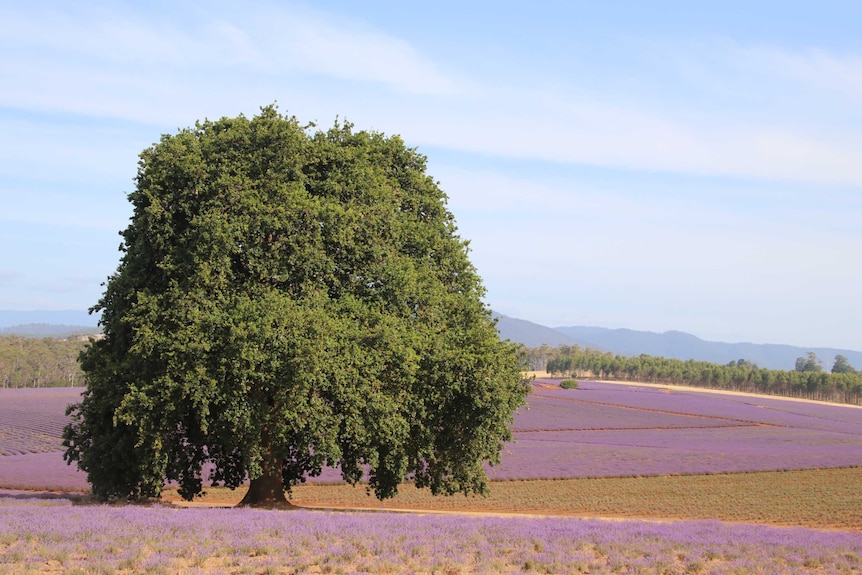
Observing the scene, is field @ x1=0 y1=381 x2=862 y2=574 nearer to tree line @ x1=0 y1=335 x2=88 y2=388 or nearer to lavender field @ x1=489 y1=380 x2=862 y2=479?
lavender field @ x1=489 y1=380 x2=862 y2=479

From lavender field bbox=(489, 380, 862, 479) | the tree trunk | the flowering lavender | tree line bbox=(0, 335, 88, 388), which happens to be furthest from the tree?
tree line bbox=(0, 335, 88, 388)

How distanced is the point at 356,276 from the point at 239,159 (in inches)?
202

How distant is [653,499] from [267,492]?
21530 mm

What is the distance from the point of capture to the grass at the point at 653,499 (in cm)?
3384

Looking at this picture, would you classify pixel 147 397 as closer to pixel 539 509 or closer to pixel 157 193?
pixel 157 193

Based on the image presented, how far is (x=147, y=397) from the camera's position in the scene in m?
21.2

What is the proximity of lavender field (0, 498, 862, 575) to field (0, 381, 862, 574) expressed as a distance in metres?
0.05

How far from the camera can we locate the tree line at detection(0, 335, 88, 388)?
167 m

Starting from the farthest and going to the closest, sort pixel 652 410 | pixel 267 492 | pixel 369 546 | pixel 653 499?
pixel 652 410 → pixel 653 499 → pixel 267 492 → pixel 369 546

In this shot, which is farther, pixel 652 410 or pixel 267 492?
pixel 652 410

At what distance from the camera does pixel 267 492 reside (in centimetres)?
2488

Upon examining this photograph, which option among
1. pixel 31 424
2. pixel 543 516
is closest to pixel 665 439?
pixel 543 516

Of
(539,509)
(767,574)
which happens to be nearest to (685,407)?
(539,509)

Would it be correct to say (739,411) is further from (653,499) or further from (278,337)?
(278,337)
